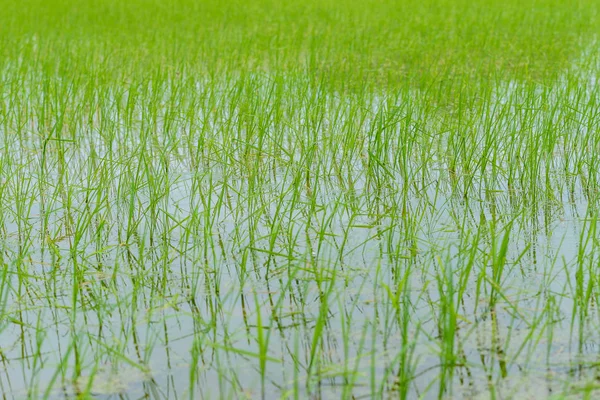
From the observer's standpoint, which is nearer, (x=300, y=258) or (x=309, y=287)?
(x=309, y=287)

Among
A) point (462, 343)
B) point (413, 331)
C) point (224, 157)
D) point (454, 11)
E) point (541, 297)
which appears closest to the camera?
point (462, 343)

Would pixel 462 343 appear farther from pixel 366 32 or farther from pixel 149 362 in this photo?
pixel 366 32

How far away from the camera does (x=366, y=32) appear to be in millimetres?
8656

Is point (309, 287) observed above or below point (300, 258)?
below

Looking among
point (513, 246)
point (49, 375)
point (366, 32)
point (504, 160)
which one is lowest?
point (49, 375)

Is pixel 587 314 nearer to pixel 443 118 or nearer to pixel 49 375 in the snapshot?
pixel 49 375

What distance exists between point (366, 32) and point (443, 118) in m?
4.18

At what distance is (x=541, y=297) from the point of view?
2479 millimetres

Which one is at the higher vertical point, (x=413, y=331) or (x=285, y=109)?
(x=285, y=109)

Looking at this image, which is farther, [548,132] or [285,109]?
[285,109]

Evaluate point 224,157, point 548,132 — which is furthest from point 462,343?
point 224,157

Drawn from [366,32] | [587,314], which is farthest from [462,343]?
[366,32]

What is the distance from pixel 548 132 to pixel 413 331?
5.96ft

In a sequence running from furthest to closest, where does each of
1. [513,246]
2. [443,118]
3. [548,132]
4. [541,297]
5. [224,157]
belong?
[443,118]
[224,157]
[548,132]
[513,246]
[541,297]
